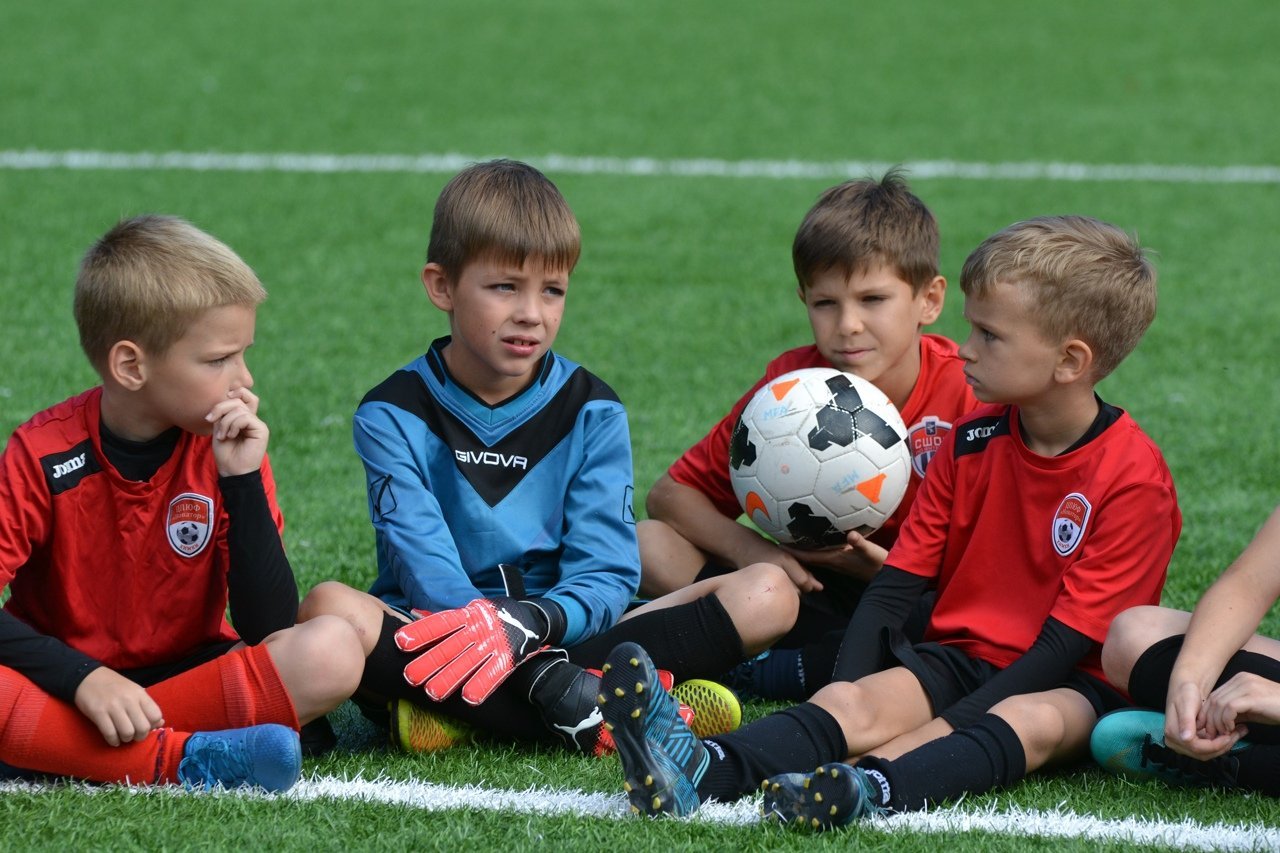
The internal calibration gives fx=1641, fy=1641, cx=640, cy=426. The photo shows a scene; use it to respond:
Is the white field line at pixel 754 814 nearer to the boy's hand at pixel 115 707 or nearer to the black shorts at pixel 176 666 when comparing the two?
the boy's hand at pixel 115 707

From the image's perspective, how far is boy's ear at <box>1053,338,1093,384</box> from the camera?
3.88 meters

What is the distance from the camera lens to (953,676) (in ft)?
12.7

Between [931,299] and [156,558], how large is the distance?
2.29m

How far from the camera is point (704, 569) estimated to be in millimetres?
4730

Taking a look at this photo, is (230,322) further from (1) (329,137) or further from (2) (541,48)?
(2) (541,48)

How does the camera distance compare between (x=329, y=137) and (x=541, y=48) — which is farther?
(x=541, y=48)

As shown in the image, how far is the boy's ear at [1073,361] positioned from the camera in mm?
3875

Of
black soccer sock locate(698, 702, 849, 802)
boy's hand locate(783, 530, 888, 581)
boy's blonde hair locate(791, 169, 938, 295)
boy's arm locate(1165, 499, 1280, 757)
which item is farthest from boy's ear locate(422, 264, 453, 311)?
boy's arm locate(1165, 499, 1280, 757)

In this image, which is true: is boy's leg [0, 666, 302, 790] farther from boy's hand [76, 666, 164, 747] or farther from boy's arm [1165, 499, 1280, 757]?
boy's arm [1165, 499, 1280, 757]

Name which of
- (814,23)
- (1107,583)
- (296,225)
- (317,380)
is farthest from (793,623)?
(814,23)

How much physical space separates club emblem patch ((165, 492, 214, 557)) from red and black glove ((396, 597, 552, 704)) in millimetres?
494

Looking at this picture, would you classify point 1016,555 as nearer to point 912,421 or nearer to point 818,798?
point 912,421

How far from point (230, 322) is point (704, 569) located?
166 centimetres


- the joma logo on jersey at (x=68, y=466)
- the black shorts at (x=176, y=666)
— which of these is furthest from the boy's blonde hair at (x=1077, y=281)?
the joma logo on jersey at (x=68, y=466)
